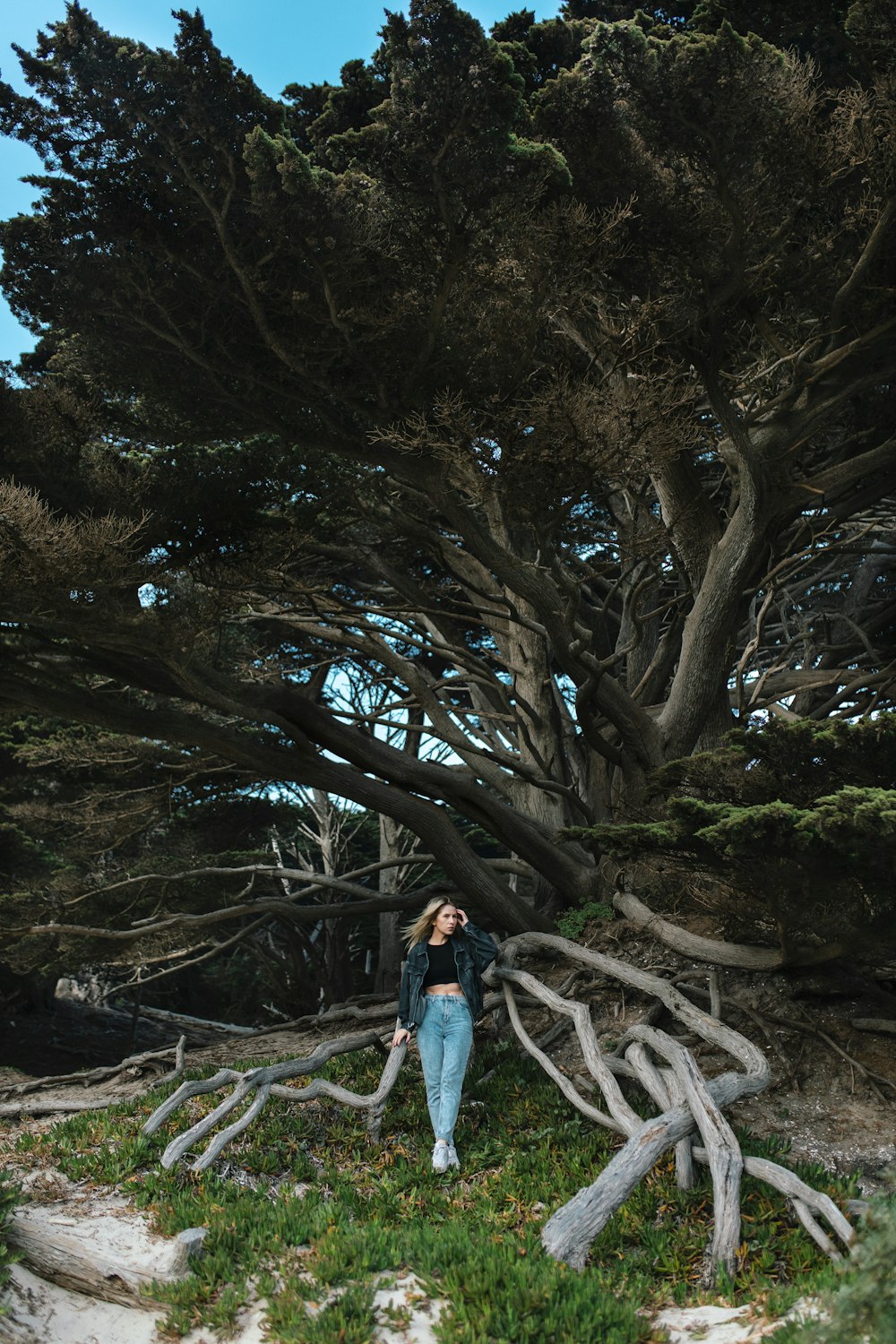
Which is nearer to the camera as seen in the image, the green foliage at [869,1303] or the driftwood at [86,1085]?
the green foliage at [869,1303]

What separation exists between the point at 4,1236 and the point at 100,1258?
1.38 ft

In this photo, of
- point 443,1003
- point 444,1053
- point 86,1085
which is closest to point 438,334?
point 443,1003

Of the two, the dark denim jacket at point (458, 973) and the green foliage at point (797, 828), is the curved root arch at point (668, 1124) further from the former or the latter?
the green foliage at point (797, 828)

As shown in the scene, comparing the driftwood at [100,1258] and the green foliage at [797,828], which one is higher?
the green foliage at [797,828]

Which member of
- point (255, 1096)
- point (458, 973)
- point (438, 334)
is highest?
point (438, 334)

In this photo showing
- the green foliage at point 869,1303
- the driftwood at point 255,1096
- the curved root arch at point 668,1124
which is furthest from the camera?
the driftwood at point 255,1096

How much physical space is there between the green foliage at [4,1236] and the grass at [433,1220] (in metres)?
0.63

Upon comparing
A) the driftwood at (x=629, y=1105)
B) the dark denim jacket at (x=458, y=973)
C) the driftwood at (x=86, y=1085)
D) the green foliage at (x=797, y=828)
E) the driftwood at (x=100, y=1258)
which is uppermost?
the green foliage at (x=797, y=828)

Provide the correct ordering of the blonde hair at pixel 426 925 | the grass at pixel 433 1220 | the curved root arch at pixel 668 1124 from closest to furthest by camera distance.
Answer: the grass at pixel 433 1220, the curved root arch at pixel 668 1124, the blonde hair at pixel 426 925

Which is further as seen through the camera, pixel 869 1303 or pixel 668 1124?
pixel 668 1124

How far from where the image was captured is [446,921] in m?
6.54

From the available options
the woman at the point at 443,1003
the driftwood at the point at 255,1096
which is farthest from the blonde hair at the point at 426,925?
the driftwood at the point at 255,1096

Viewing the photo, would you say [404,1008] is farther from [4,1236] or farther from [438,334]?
[438,334]

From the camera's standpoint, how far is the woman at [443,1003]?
6117 millimetres
